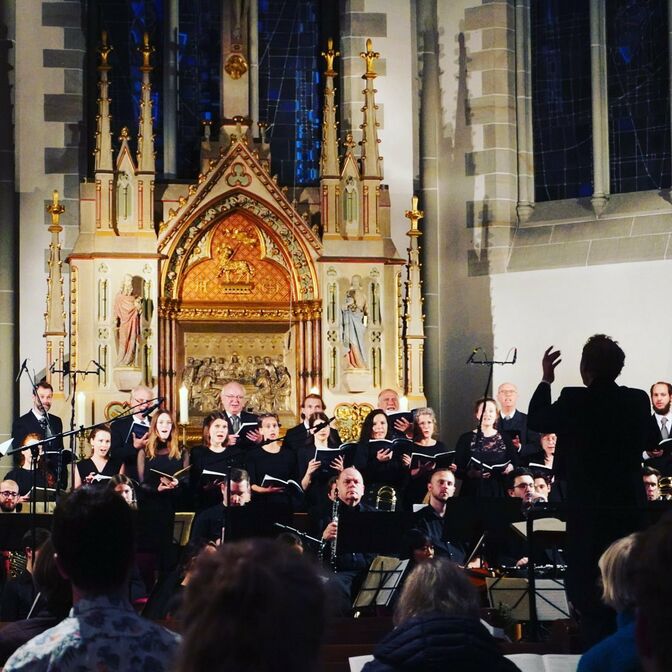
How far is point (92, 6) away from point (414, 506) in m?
6.77

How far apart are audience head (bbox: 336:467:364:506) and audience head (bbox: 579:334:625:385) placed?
396 centimetres

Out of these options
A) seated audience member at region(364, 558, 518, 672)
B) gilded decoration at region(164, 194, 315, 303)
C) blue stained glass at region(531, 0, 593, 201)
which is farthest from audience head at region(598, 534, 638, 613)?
blue stained glass at region(531, 0, 593, 201)

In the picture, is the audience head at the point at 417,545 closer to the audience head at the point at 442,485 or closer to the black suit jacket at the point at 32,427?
the audience head at the point at 442,485

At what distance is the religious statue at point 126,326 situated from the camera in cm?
1177

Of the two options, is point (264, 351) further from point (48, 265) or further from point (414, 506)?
point (414, 506)

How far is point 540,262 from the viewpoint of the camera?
13.2 m

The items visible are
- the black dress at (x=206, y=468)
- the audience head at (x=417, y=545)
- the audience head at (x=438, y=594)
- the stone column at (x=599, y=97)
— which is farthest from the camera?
the stone column at (x=599, y=97)

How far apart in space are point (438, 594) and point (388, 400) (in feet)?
25.5

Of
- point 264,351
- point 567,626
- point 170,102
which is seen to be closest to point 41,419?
point 264,351

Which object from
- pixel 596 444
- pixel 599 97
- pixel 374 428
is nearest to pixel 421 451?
pixel 374 428

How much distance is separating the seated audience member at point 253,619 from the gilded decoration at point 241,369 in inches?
426

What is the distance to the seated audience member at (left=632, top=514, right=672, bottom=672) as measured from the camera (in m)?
1.56

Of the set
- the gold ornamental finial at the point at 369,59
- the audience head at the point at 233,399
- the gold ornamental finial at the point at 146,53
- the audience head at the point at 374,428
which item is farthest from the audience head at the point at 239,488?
the gold ornamental finial at the point at 369,59

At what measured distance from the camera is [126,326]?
38.7ft
